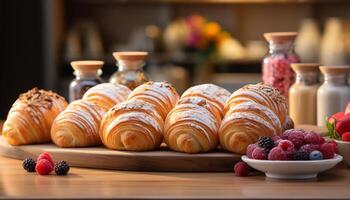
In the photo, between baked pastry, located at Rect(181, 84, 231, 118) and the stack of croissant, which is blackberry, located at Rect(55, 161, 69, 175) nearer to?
the stack of croissant

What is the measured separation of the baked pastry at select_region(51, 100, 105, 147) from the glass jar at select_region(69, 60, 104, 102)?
42 centimetres

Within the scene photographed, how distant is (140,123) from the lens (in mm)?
2100

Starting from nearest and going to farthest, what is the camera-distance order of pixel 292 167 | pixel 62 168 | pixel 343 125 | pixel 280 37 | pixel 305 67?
pixel 292 167 → pixel 62 168 → pixel 343 125 → pixel 305 67 → pixel 280 37

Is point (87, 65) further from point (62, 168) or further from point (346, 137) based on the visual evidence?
point (346, 137)

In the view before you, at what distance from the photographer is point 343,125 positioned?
6.97 ft

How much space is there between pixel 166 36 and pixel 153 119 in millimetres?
4979

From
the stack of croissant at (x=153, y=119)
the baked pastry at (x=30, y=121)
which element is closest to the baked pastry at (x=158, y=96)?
the stack of croissant at (x=153, y=119)

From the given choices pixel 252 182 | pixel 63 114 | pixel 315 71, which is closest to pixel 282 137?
pixel 252 182

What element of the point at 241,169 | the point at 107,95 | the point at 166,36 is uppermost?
the point at 107,95

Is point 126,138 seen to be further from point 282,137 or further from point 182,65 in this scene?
point 182,65

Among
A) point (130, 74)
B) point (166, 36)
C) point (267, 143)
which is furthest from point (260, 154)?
point (166, 36)

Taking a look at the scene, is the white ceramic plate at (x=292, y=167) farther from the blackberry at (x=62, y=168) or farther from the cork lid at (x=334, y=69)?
the cork lid at (x=334, y=69)

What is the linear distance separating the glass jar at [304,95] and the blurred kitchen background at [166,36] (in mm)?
3793

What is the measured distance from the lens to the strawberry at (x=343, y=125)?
212 cm
